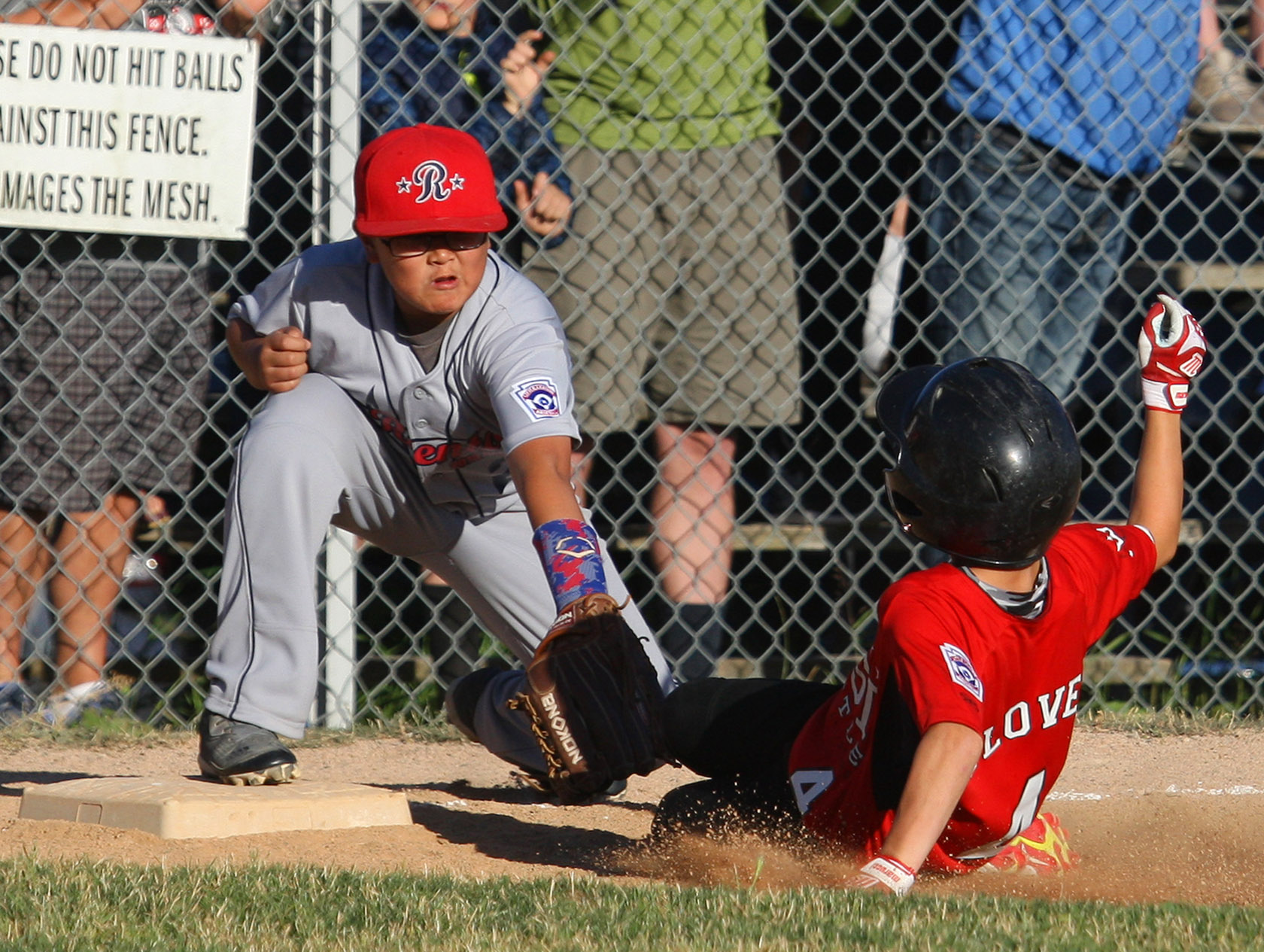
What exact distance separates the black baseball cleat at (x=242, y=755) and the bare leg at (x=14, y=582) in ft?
4.80

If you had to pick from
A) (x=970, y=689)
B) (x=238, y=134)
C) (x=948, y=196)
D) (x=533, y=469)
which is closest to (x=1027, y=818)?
(x=970, y=689)

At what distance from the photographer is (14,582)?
4.61 m

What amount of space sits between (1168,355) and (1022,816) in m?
0.98

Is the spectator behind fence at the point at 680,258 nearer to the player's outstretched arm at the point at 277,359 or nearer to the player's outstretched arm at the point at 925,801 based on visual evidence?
the player's outstretched arm at the point at 277,359

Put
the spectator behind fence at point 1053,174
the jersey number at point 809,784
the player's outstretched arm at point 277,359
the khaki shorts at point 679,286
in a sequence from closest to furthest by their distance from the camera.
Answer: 1. the jersey number at point 809,784
2. the player's outstretched arm at point 277,359
3. the khaki shorts at point 679,286
4. the spectator behind fence at point 1053,174

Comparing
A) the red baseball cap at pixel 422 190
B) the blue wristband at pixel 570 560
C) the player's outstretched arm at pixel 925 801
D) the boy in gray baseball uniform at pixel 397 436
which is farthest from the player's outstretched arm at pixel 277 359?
the player's outstretched arm at pixel 925 801

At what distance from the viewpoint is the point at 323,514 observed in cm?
348

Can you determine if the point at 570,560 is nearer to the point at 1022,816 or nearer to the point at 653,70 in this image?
the point at 1022,816

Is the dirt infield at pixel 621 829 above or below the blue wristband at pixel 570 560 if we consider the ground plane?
below

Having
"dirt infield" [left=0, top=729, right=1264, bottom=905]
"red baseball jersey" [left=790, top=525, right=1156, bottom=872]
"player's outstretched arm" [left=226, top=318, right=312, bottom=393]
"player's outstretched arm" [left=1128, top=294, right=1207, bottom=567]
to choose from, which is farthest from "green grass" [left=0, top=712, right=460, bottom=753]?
"player's outstretched arm" [left=1128, top=294, right=1207, bottom=567]

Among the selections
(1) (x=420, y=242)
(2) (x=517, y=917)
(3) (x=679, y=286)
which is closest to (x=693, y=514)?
(3) (x=679, y=286)

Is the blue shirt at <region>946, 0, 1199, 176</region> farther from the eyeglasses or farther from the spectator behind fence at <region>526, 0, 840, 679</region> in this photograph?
the eyeglasses

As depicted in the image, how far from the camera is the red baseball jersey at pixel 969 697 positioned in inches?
99.7

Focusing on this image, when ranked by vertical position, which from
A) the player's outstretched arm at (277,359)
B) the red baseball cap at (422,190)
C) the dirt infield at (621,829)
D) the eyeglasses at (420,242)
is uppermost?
the red baseball cap at (422,190)
